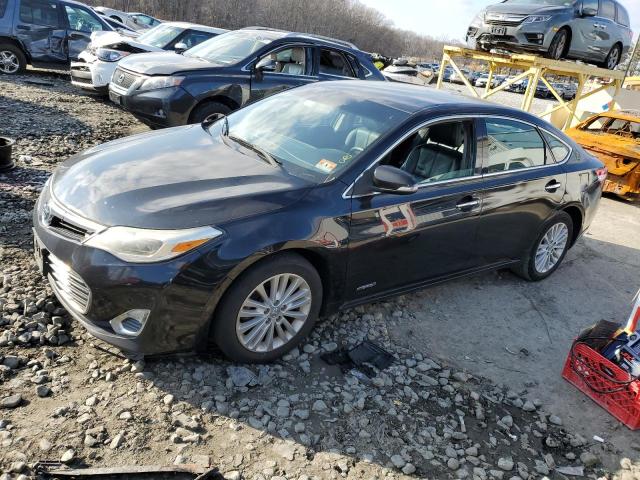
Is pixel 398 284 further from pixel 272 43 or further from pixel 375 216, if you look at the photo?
pixel 272 43

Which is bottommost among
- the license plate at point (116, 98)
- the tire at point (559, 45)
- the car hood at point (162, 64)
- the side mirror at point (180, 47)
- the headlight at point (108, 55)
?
the license plate at point (116, 98)

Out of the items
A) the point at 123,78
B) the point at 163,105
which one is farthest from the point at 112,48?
the point at 163,105

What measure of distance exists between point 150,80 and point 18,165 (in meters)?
2.09

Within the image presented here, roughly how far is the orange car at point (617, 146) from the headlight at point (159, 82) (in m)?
7.06

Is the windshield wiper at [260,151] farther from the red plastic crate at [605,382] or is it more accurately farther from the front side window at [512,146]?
the red plastic crate at [605,382]

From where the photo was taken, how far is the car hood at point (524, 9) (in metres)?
10.6

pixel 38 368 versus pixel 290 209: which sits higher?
pixel 290 209

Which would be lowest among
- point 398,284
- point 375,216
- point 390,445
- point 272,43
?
point 390,445

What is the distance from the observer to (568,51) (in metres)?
11.4

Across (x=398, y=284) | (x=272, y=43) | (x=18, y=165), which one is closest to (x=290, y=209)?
(x=398, y=284)

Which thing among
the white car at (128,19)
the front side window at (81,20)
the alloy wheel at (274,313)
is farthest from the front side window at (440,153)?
the white car at (128,19)

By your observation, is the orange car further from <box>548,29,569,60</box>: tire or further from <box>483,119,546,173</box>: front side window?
<box>483,119,546,173</box>: front side window

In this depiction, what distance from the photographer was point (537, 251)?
4.85 meters

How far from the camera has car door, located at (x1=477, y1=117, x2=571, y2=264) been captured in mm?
4047
